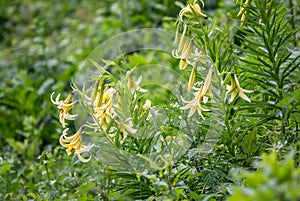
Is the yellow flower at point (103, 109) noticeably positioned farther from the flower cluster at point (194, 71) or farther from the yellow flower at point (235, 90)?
the yellow flower at point (235, 90)

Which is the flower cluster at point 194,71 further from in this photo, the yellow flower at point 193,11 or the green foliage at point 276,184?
the green foliage at point 276,184

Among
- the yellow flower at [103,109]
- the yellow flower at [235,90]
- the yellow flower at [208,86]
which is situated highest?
the yellow flower at [235,90]

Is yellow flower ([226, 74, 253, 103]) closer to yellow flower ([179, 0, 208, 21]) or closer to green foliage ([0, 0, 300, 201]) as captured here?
green foliage ([0, 0, 300, 201])

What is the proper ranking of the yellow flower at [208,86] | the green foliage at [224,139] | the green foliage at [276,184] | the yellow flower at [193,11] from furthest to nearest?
1. the yellow flower at [193,11]
2. the yellow flower at [208,86]
3. the green foliage at [224,139]
4. the green foliage at [276,184]

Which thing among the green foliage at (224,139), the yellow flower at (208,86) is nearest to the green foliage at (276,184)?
the green foliage at (224,139)

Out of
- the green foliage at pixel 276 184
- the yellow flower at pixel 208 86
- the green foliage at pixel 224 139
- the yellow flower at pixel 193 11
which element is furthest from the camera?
the yellow flower at pixel 193 11

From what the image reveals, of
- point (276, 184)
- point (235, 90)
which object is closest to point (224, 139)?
point (235, 90)

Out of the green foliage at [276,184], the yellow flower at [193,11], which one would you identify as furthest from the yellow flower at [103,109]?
the green foliage at [276,184]

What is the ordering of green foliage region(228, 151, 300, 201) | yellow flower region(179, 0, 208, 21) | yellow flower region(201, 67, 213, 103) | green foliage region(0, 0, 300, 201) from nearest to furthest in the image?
green foliage region(228, 151, 300, 201), green foliage region(0, 0, 300, 201), yellow flower region(201, 67, 213, 103), yellow flower region(179, 0, 208, 21)

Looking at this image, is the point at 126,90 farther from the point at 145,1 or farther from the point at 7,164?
the point at 145,1

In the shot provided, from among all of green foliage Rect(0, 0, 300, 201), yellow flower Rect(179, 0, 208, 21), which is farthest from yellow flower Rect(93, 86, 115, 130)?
yellow flower Rect(179, 0, 208, 21)

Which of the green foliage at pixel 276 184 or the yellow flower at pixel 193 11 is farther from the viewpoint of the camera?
the yellow flower at pixel 193 11

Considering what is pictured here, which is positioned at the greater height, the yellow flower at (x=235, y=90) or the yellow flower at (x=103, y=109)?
the yellow flower at (x=235, y=90)

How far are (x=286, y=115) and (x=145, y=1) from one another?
3.07 metres
